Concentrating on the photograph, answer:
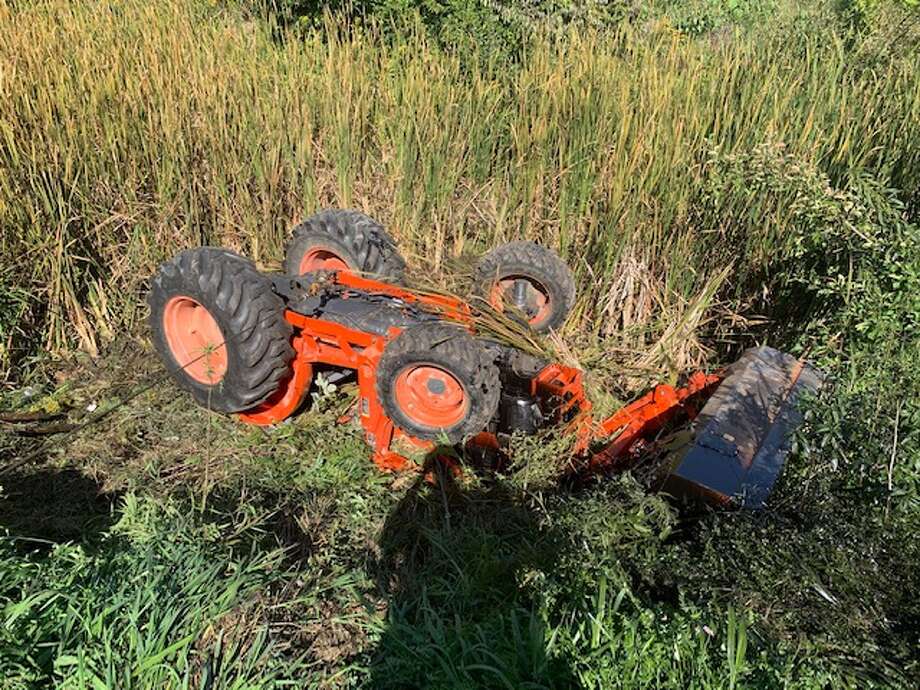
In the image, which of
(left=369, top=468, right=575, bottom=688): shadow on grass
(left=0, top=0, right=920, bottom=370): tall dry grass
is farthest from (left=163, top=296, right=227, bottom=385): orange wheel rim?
(left=369, top=468, right=575, bottom=688): shadow on grass

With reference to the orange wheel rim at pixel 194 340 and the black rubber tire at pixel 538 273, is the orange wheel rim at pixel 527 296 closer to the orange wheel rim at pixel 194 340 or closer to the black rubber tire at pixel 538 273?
the black rubber tire at pixel 538 273

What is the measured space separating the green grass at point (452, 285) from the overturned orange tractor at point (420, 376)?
0.19 meters

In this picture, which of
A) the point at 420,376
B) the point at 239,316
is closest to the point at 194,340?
the point at 239,316

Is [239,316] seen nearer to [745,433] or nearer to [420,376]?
[420,376]

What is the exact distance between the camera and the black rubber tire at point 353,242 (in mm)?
3816

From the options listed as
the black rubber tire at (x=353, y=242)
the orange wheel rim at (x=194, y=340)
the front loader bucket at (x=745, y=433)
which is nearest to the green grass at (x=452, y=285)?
the front loader bucket at (x=745, y=433)

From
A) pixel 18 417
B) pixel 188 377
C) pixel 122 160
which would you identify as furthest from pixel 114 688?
pixel 122 160

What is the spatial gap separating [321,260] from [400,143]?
108 centimetres

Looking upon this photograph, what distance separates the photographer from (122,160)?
13.2ft

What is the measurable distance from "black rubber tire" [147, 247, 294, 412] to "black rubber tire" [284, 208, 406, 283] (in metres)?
0.72

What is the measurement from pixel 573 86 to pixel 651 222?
1.02 meters

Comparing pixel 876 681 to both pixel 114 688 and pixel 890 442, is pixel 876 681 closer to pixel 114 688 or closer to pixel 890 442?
pixel 890 442

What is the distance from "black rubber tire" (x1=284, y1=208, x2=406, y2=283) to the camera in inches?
150

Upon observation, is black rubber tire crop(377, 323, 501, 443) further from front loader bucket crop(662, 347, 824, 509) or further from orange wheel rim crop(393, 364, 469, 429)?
front loader bucket crop(662, 347, 824, 509)
